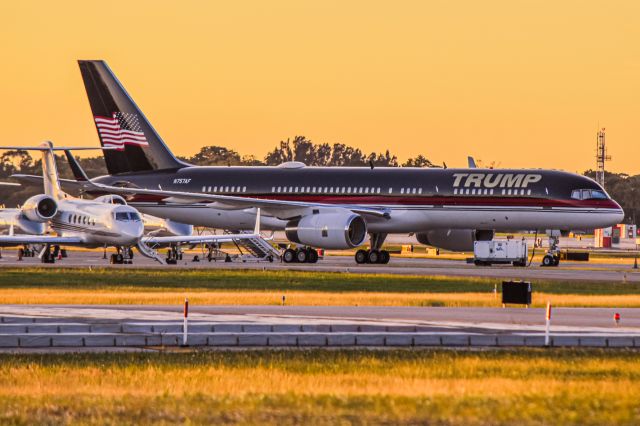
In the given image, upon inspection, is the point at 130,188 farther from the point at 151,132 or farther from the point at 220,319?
the point at 220,319

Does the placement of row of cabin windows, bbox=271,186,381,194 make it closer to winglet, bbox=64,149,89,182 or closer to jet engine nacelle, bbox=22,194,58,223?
jet engine nacelle, bbox=22,194,58,223

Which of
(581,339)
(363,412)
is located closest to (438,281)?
(581,339)

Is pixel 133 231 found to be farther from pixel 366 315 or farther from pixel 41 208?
pixel 366 315

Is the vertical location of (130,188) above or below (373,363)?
above

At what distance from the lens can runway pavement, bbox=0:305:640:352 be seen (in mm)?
A: 29375

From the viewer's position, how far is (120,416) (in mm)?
18938

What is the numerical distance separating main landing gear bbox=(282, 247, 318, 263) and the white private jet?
7.21 feet

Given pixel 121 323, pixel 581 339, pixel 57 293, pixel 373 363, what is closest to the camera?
pixel 373 363

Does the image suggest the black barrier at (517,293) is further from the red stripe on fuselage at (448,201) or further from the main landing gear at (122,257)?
the main landing gear at (122,257)

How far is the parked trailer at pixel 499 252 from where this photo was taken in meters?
74.6

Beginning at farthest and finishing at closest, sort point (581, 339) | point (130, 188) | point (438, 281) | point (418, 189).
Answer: point (130, 188) → point (418, 189) → point (438, 281) → point (581, 339)

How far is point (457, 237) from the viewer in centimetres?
7581

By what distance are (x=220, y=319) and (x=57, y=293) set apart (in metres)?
14.2

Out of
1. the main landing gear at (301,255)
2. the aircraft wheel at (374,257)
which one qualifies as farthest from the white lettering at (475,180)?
the main landing gear at (301,255)
